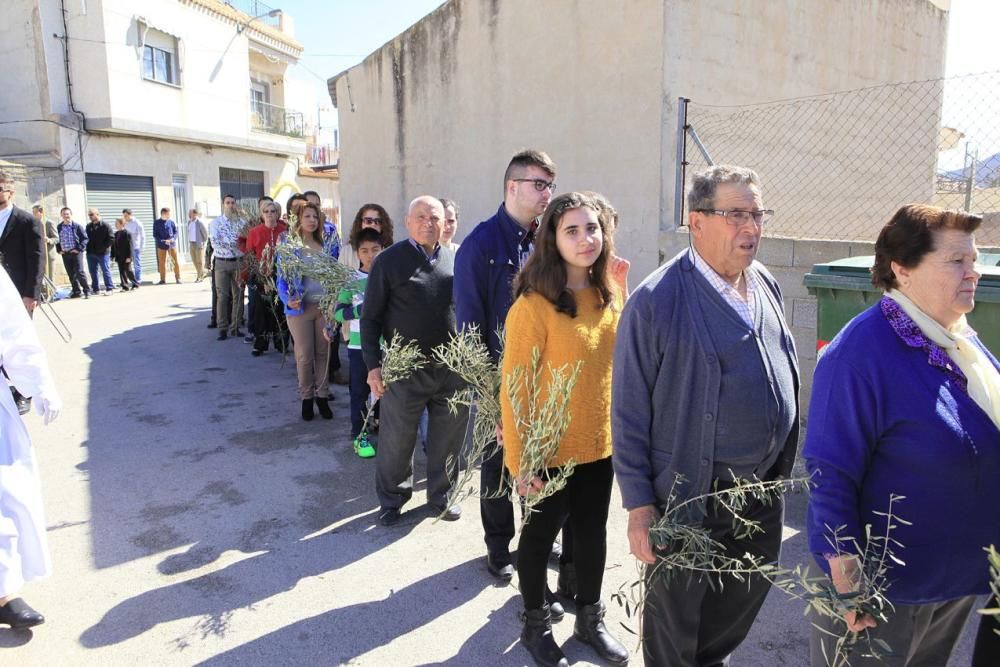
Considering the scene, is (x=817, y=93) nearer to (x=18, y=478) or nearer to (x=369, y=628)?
(x=369, y=628)

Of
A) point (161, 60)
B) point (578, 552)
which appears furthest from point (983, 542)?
point (161, 60)

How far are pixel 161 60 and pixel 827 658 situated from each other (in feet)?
76.4

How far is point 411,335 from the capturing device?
4062 millimetres

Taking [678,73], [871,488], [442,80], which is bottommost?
[871,488]

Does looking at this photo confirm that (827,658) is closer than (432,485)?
Yes

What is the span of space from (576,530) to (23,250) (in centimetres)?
562

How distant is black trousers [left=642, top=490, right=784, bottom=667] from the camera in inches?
86.4

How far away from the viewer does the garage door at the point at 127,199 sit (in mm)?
18750

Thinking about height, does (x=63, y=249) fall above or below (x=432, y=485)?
above

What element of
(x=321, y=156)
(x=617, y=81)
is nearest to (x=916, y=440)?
(x=617, y=81)

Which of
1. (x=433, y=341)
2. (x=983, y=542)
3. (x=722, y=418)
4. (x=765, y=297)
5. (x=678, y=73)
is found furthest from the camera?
(x=678, y=73)

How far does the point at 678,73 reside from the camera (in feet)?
20.7

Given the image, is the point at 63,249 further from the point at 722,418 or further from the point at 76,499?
the point at 722,418

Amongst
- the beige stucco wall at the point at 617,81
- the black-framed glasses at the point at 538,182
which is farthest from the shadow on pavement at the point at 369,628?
the beige stucco wall at the point at 617,81
